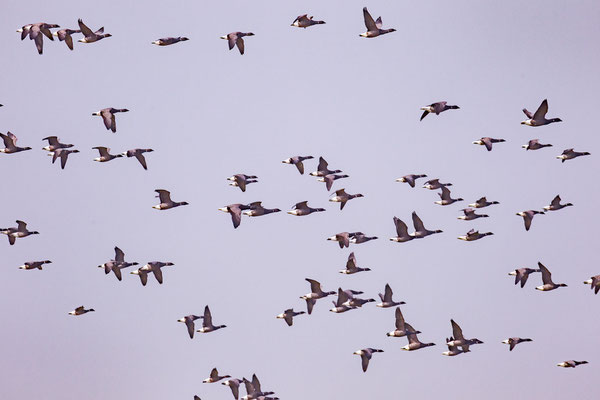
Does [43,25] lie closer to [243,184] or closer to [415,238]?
[243,184]

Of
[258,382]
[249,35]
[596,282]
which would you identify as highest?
[249,35]

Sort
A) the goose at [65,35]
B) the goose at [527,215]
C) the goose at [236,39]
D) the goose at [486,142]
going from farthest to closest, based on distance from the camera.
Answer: the goose at [527,215], the goose at [486,142], the goose at [236,39], the goose at [65,35]

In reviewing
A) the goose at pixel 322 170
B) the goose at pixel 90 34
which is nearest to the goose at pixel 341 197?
the goose at pixel 322 170

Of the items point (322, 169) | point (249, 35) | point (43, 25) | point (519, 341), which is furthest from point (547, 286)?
point (43, 25)

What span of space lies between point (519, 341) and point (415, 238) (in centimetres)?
829

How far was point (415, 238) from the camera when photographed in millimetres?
96438

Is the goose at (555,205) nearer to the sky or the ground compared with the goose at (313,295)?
nearer to the sky

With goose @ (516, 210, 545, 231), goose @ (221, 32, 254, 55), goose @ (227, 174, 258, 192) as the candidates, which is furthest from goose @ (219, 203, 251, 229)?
goose @ (516, 210, 545, 231)

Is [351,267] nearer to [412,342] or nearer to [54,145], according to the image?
[412,342]

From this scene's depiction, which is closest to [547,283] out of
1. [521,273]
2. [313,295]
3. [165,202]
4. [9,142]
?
[521,273]

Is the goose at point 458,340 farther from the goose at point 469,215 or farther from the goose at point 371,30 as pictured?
the goose at point 371,30

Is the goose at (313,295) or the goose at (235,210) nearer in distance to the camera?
the goose at (235,210)

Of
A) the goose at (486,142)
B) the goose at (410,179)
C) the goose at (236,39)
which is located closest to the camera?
the goose at (236,39)

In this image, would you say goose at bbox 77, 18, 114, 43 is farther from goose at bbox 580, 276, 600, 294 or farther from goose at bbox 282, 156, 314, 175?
goose at bbox 580, 276, 600, 294
